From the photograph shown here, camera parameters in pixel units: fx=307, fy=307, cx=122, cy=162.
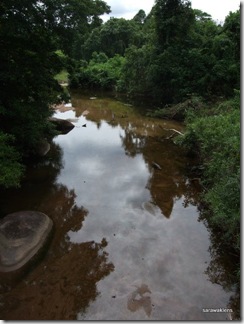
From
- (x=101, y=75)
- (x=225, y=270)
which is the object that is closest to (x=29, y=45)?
(x=225, y=270)

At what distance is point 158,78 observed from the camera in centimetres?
2681

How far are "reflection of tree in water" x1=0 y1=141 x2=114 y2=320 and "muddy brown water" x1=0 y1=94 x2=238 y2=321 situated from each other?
25 millimetres

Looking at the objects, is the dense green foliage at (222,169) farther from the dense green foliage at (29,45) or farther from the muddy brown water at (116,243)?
the dense green foliage at (29,45)

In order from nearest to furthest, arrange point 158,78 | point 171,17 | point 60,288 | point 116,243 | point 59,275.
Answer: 1. point 60,288
2. point 59,275
3. point 116,243
4. point 171,17
5. point 158,78

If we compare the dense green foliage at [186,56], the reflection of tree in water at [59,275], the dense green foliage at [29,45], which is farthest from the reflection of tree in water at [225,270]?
the dense green foliage at [186,56]

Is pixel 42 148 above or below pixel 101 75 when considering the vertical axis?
below

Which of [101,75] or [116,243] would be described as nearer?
[116,243]

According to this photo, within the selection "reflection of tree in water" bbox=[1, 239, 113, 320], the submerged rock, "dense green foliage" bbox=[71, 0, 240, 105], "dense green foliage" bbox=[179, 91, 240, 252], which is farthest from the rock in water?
"dense green foliage" bbox=[71, 0, 240, 105]

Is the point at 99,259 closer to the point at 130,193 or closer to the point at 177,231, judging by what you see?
the point at 177,231

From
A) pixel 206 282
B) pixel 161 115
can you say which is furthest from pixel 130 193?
pixel 161 115

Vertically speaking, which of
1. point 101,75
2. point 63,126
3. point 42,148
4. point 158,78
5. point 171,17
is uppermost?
point 171,17

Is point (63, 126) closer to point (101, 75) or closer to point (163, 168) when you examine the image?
point (163, 168)

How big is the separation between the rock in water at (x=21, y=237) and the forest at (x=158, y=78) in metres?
1.17

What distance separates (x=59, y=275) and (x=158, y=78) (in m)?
21.8
